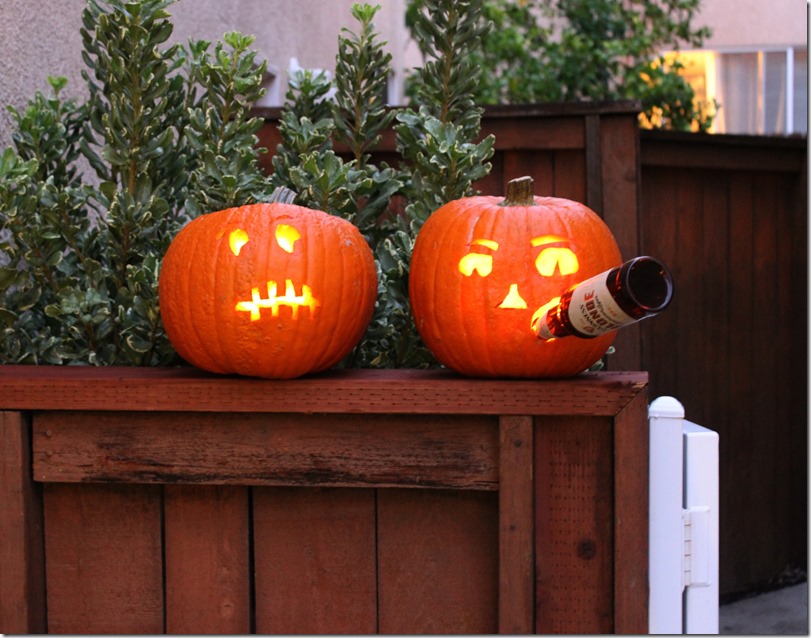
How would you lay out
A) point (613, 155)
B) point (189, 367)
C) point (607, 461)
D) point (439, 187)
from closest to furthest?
1. point (607, 461)
2. point (189, 367)
3. point (439, 187)
4. point (613, 155)

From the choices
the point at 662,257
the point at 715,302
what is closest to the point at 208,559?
the point at 662,257

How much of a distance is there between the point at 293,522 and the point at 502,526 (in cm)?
39

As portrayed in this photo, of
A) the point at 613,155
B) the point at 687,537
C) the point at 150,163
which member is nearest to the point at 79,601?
the point at 150,163

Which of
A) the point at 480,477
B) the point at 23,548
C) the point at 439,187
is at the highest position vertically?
the point at 439,187

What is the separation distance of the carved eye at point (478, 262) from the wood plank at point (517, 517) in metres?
0.28

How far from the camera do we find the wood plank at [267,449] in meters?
1.81

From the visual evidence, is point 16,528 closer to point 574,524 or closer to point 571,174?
point 574,524

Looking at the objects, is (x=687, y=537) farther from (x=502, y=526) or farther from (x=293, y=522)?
(x=293, y=522)

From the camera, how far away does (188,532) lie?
190cm

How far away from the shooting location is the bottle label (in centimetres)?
159

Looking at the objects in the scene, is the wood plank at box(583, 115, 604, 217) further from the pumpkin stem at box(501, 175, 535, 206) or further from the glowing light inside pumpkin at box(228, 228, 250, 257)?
the glowing light inside pumpkin at box(228, 228, 250, 257)

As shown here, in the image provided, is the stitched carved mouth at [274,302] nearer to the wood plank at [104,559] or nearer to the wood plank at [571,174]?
the wood plank at [104,559]

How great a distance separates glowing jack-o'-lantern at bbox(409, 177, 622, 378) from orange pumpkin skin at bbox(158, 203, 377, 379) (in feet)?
0.58

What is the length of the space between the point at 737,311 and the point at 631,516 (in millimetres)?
3220
